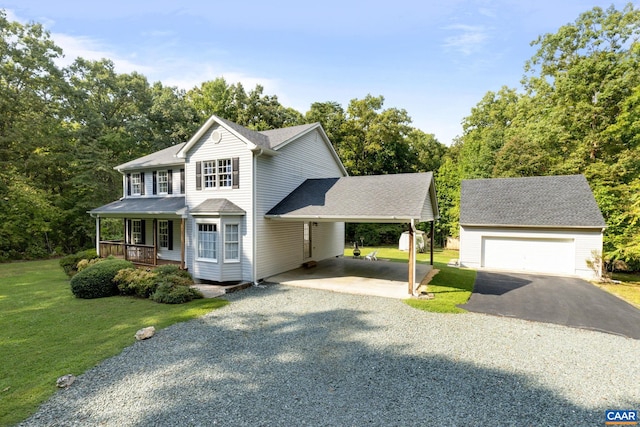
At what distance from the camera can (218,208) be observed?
39.3ft

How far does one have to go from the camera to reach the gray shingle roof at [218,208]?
39.1 ft

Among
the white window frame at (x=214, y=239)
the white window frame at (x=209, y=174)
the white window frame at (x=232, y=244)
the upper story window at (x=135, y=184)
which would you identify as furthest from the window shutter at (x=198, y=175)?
the upper story window at (x=135, y=184)

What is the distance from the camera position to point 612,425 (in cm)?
423

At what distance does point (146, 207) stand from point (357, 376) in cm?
1388

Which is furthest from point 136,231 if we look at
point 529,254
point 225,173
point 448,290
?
point 529,254

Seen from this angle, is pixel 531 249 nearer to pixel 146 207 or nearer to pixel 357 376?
pixel 357 376

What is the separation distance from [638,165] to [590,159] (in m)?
2.95

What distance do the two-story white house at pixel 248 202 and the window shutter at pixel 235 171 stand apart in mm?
39

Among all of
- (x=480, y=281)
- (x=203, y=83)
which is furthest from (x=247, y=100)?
(x=480, y=281)

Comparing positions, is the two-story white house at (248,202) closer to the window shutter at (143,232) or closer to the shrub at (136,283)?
the window shutter at (143,232)

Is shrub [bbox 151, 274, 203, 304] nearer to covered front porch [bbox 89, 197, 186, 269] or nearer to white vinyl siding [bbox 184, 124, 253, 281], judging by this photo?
white vinyl siding [bbox 184, 124, 253, 281]

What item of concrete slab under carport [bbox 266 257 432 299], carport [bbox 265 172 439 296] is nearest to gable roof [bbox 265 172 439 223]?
carport [bbox 265 172 439 296]

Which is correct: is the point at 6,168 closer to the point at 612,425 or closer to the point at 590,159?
the point at 612,425

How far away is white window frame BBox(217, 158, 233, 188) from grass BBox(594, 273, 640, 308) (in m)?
16.2
